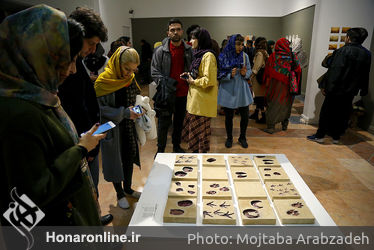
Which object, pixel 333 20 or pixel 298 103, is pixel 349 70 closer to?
pixel 333 20

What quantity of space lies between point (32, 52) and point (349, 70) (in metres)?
3.95

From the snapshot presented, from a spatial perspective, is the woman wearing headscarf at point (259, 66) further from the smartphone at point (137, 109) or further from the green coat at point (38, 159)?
the green coat at point (38, 159)

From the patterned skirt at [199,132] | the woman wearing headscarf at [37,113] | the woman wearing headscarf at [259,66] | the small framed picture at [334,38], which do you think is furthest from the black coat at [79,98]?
the small framed picture at [334,38]

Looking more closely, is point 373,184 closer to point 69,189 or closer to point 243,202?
point 243,202

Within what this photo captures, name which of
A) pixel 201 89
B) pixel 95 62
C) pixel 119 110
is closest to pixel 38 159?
pixel 119 110

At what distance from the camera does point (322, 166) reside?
10.4 ft

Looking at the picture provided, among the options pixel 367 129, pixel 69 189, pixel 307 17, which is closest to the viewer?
pixel 69 189

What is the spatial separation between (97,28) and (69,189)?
2.76ft

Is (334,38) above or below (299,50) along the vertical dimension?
above

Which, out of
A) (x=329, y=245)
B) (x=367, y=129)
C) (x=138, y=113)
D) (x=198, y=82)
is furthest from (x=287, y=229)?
(x=367, y=129)

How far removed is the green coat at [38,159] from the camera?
0.75 m

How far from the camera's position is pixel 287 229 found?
1329 mm

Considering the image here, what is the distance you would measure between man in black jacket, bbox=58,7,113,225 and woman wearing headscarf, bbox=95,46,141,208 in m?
0.26

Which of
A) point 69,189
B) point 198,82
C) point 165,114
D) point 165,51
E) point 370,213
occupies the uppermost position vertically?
point 165,51
